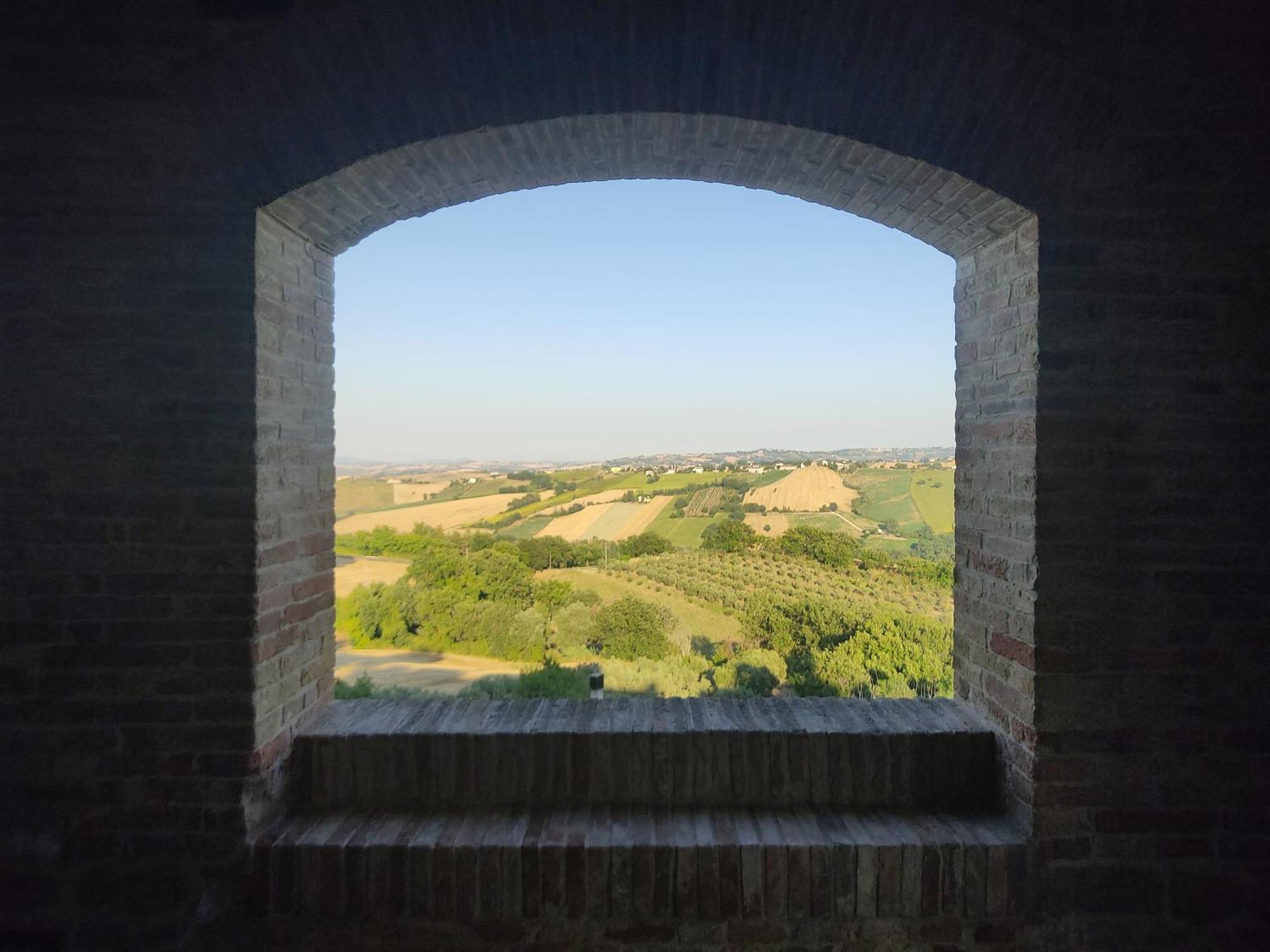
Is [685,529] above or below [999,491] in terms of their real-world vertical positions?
below

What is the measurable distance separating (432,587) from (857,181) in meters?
2.48

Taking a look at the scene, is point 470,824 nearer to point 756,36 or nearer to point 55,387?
point 55,387

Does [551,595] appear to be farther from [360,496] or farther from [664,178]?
[664,178]

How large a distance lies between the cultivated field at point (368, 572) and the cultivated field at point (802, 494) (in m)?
1.73

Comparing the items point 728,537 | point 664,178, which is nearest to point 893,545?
point 728,537

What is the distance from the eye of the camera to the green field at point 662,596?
304cm

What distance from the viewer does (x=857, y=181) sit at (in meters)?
2.27

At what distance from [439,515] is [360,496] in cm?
37

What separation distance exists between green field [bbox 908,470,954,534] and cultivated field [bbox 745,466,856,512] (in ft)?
1.01

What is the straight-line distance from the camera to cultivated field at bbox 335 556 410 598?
2863 mm

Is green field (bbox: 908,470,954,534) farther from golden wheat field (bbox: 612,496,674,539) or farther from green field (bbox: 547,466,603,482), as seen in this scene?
green field (bbox: 547,466,603,482)

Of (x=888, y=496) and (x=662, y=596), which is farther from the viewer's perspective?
(x=888, y=496)

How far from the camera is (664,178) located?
8.27ft

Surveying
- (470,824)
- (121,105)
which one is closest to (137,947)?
(470,824)
